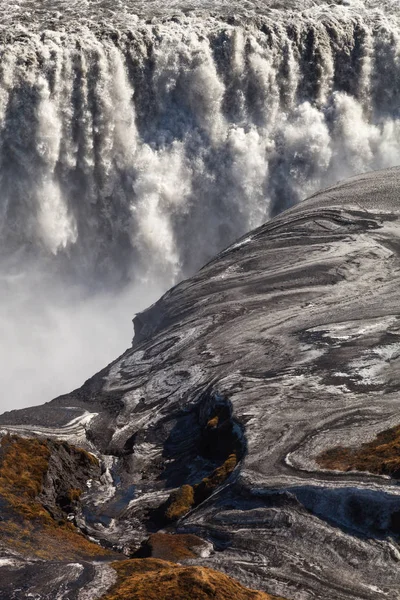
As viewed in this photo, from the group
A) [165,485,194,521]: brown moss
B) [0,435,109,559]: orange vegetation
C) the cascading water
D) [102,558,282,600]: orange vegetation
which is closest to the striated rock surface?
[165,485,194,521]: brown moss

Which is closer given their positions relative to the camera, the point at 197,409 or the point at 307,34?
the point at 197,409

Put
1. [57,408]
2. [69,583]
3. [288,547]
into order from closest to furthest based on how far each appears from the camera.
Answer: [69,583] → [288,547] → [57,408]

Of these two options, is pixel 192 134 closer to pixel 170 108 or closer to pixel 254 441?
pixel 170 108

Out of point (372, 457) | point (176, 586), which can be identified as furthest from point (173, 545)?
point (372, 457)

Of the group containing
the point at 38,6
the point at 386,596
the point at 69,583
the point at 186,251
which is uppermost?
the point at 38,6

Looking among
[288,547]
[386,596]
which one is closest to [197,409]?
[288,547]

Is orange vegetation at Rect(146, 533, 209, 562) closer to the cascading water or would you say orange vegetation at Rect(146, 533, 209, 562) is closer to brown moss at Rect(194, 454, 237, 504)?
brown moss at Rect(194, 454, 237, 504)
